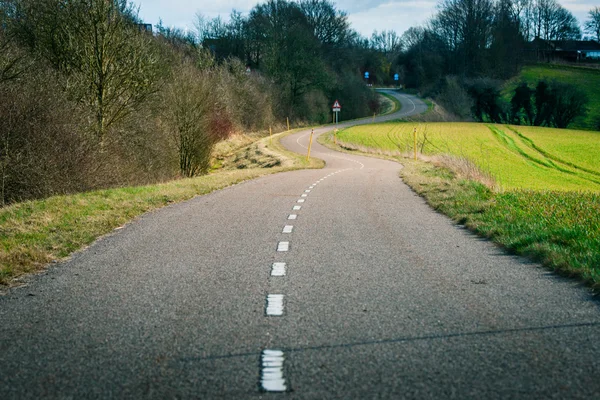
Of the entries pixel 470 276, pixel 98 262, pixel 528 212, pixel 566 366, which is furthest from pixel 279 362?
pixel 528 212

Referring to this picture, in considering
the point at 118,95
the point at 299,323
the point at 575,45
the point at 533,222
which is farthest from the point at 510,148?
the point at 575,45

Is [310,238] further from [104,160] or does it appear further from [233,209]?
[104,160]

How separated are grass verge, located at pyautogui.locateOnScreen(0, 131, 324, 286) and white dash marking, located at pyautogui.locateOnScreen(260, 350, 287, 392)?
12.5 feet

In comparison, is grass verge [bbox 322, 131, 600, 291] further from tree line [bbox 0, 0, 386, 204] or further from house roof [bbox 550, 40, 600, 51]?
house roof [bbox 550, 40, 600, 51]

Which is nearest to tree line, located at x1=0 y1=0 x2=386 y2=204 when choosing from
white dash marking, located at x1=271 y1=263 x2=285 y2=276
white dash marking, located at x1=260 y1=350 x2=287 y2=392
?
white dash marking, located at x1=271 y1=263 x2=285 y2=276

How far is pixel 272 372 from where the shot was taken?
4.26 meters

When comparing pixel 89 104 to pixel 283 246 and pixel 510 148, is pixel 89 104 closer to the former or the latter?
pixel 283 246

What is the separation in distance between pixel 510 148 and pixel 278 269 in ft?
173

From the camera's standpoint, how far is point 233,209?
557 inches

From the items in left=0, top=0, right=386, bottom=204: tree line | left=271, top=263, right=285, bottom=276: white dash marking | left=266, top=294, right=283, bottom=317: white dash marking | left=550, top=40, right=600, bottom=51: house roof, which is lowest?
left=271, top=263, right=285, bottom=276: white dash marking

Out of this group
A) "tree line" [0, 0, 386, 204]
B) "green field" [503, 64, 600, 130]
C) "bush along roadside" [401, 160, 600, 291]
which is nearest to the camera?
"bush along roadside" [401, 160, 600, 291]

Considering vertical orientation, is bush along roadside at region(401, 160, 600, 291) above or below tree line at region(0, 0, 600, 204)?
below

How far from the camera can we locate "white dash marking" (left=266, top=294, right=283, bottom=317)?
5.76m

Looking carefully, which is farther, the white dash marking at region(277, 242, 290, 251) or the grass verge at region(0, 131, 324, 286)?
the white dash marking at region(277, 242, 290, 251)
